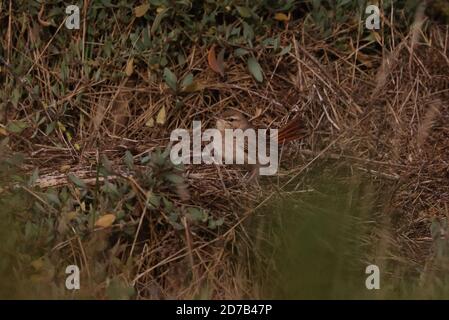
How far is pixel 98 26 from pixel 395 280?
1.88 meters

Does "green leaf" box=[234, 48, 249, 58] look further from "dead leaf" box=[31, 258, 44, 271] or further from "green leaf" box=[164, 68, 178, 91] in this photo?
"dead leaf" box=[31, 258, 44, 271]

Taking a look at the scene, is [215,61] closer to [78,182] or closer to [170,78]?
[170,78]

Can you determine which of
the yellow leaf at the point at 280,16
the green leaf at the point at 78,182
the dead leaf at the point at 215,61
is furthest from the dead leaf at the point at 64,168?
the yellow leaf at the point at 280,16

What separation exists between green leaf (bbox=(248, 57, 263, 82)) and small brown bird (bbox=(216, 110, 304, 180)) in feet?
0.65

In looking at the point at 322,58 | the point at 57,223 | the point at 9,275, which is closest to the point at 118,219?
the point at 57,223

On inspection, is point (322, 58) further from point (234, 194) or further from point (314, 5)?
point (234, 194)

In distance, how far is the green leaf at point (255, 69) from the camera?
4.00 meters

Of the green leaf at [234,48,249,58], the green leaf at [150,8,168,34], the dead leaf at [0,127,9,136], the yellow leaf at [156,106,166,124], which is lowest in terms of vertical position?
the dead leaf at [0,127,9,136]

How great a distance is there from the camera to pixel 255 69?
13.1 feet

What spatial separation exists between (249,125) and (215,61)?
0.35 meters

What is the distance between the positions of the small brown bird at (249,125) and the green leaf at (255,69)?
198 mm

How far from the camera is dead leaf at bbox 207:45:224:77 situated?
4031 millimetres

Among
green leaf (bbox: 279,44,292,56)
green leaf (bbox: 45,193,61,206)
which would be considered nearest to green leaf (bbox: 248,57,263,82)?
green leaf (bbox: 279,44,292,56)

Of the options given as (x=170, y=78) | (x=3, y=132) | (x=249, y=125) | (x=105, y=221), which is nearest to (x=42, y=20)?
(x=3, y=132)
